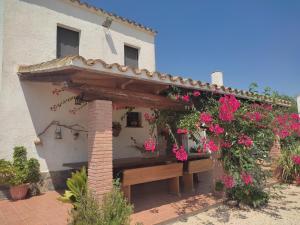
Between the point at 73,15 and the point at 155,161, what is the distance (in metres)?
6.83

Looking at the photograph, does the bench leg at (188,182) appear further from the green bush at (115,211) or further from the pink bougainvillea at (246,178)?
the green bush at (115,211)

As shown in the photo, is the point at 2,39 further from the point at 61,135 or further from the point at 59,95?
the point at 61,135

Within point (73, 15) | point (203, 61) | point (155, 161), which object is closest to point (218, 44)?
point (203, 61)

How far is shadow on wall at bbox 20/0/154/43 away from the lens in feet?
30.7

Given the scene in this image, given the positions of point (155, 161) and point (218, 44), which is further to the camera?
point (218, 44)

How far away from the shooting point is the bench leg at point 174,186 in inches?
314

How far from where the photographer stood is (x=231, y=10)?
11.8 metres

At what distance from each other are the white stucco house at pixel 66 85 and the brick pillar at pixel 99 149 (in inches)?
0.9

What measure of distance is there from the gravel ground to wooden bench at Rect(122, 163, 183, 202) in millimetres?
1525

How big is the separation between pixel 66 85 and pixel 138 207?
150 inches

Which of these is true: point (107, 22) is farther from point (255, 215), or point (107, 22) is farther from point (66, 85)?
point (255, 215)

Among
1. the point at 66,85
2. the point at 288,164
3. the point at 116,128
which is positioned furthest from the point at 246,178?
the point at 116,128

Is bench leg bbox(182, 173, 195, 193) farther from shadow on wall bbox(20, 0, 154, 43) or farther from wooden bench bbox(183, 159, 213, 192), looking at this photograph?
shadow on wall bbox(20, 0, 154, 43)

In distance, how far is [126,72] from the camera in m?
5.22
